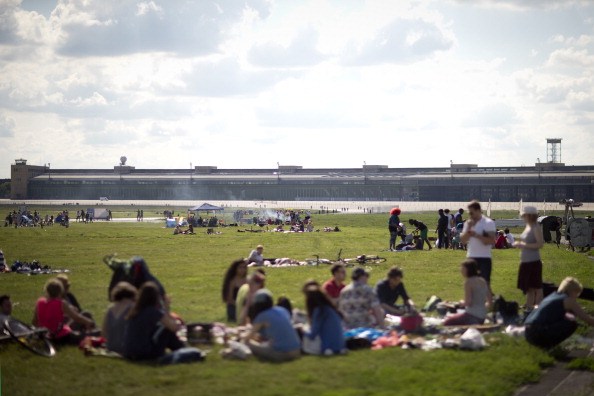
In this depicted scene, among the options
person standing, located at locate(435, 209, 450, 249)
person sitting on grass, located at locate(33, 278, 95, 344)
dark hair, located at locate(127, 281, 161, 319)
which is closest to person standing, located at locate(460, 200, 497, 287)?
dark hair, located at locate(127, 281, 161, 319)

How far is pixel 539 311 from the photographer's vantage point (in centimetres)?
1541

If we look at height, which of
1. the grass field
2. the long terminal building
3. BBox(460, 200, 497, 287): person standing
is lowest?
the grass field

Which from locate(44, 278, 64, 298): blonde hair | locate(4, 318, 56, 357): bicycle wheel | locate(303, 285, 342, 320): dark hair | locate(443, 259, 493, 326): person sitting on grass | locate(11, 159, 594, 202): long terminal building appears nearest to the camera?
locate(303, 285, 342, 320): dark hair

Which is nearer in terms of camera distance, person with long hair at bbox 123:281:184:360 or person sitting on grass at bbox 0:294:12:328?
person with long hair at bbox 123:281:184:360

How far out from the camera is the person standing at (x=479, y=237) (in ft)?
59.3

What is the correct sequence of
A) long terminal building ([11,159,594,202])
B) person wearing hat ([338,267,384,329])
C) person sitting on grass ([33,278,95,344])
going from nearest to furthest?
person sitting on grass ([33,278,95,344])
person wearing hat ([338,267,384,329])
long terminal building ([11,159,594,202])

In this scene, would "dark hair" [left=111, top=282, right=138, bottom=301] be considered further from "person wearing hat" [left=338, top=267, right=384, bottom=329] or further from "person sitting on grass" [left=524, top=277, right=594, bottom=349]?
"person sitting on grass" [left=524, top=277, right=594, bottom=349]

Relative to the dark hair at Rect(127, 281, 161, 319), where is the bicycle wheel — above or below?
below

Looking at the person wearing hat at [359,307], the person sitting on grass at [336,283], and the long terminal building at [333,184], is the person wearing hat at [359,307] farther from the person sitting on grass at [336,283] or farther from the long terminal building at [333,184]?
the long terminal building at [333,184]

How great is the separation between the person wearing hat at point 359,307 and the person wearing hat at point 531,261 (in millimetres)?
3602

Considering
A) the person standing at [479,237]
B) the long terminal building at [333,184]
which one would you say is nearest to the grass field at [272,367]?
the person standing at [479,237]

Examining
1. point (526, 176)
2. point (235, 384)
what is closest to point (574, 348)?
point (235, 384)

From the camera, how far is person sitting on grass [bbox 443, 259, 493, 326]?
53.2 ft

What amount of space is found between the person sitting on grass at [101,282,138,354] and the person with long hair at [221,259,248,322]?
144 inches
